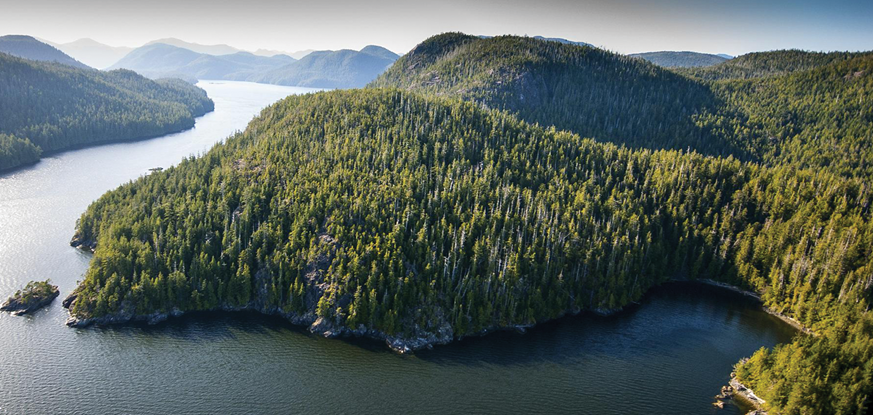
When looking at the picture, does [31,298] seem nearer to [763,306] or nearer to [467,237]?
[467,237]

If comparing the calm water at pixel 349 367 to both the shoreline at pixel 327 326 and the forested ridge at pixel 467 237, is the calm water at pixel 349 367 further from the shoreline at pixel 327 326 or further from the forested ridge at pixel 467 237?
the forested ridge at pixel 467 237

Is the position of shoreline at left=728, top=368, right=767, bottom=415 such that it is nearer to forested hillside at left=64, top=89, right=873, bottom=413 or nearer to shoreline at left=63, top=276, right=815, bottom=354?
forested hillside at left=64, top=89, right=873, bottom=413

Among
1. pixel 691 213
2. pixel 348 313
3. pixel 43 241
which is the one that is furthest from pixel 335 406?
pixel 691 213

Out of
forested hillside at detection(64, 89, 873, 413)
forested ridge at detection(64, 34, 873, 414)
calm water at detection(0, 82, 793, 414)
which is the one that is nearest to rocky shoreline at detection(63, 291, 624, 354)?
forested hillside at detection(64, 89, 873, 413)

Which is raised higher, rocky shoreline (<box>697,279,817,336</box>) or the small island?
rocky shoreline (<box>697,279,817,336</box>)

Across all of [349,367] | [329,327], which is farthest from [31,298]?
[349,367]

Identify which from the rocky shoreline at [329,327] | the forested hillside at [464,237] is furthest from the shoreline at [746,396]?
the rocky shoreline at [329,327]
